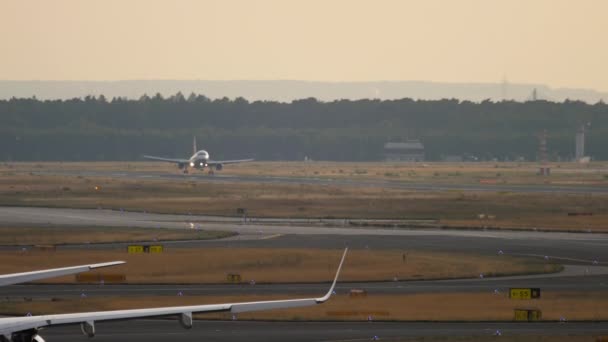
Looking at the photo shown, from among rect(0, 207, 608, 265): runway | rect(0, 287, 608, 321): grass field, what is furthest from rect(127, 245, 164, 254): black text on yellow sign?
rect(0, 287, 608, 321): grass field

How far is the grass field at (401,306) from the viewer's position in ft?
175

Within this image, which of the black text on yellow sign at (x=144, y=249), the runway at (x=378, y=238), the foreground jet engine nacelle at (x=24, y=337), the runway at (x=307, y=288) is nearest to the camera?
the foreground jet engine nacelle at (x=24, y=337)

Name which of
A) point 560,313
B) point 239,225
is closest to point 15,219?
point 239,225

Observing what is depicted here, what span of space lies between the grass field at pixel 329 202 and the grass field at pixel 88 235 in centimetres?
2265

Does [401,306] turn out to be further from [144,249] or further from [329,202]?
[329,202]

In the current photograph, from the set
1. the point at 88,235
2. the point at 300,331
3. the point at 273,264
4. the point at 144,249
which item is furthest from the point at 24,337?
the point at 88,235

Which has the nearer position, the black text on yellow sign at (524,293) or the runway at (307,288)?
the black text on yellow sign at (524,293)

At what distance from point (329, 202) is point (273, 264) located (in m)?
62.6

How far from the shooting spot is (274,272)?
71.1 m

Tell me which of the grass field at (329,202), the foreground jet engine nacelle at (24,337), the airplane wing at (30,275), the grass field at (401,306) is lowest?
the grass field at (401,306)

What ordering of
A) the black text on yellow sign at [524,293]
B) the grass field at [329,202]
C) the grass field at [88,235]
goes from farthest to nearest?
the grass field at [329,202] < the grass field at [88,235] < the black text on yellow sign at [524,293]

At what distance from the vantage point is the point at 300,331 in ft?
160

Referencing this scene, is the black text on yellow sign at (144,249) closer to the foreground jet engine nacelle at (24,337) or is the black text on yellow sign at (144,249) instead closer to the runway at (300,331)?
the runway at (300,331)

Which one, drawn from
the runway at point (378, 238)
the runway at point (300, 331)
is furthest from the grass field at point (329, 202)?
the runway at point (300, 331)
